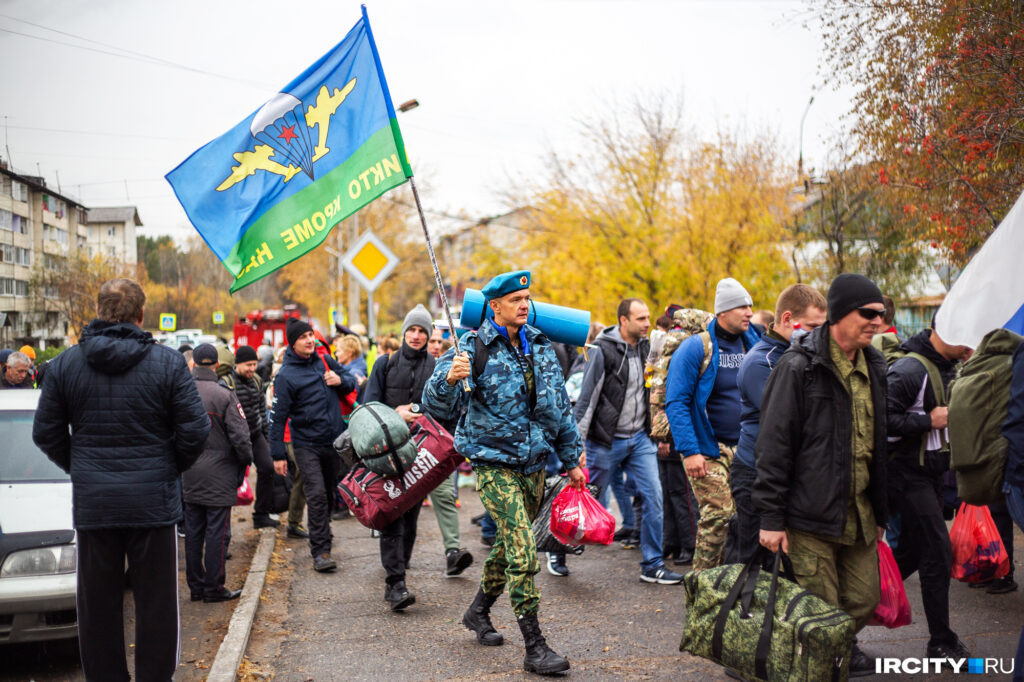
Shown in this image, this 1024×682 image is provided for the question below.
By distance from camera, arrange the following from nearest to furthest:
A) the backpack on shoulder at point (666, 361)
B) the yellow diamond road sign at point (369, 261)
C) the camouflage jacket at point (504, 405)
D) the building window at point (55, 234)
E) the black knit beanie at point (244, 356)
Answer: the camouflage jacket at point (504, 405) < the backpack on shoulder at point (666, 361) < the black knit beanie at point (244, 356) < the yellow diamond road sign at point (369, 261) < the building window at point (55, 234)

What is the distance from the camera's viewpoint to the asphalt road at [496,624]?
509cm

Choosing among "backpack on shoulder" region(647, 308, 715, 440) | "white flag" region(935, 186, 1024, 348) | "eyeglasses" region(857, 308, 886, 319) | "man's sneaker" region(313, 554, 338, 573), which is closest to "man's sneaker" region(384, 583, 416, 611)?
"man's sneaker" region(313, 554, 338, 573)

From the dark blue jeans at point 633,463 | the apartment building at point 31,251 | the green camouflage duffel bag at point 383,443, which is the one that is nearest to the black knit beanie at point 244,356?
the apartment building at point 31,251

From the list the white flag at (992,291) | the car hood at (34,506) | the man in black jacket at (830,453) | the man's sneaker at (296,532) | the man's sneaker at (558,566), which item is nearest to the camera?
the man in black jacket at (830,453)

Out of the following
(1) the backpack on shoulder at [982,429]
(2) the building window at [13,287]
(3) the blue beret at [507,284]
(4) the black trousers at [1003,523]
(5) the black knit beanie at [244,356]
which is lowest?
(4) the black trousers at [1003,523]

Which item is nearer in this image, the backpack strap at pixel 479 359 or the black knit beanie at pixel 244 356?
the backpack strap at pixel 479 359

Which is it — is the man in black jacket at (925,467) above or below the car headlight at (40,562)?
above

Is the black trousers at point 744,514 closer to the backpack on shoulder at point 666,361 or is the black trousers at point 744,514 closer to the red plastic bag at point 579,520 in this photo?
the red plastic bag at point 579,520

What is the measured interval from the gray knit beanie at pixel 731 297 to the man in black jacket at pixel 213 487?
391 centimetres

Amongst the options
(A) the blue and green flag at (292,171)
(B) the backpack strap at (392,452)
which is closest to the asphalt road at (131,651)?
(B) the backpack strap at (392,452)

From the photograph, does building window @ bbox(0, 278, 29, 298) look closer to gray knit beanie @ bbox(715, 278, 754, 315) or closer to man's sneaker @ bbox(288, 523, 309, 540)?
man's sneaker @ bbox(288, 523, 309, 540)

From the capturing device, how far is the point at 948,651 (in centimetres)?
482

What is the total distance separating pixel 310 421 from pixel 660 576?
3.34 m

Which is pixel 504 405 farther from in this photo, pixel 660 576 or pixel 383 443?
pixel 660 576
